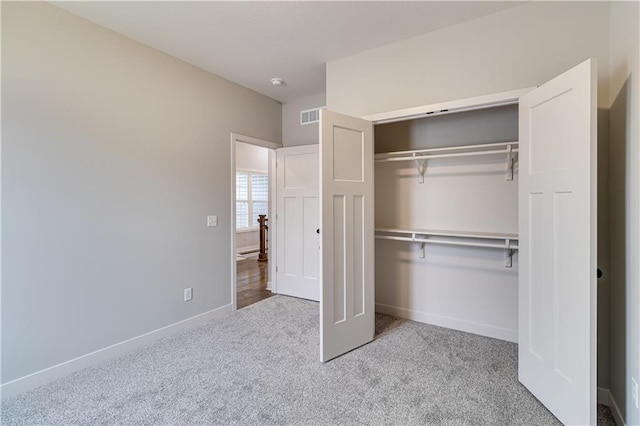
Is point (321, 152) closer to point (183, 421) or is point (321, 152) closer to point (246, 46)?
point (246, 46)

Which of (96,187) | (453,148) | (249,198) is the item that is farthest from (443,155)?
(249,198)

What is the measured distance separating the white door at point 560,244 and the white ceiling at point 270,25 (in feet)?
3.68

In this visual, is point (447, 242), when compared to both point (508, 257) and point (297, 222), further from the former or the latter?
point (297, 222)

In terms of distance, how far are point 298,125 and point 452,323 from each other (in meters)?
3.19

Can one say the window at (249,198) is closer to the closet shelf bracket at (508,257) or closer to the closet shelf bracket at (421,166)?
the closet shelf bracket at (421,166)

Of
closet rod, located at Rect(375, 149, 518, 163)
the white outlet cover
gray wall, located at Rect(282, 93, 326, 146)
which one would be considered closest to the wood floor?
the white outlet cover

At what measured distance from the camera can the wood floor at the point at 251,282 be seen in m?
4.20

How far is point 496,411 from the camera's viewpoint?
183 cm

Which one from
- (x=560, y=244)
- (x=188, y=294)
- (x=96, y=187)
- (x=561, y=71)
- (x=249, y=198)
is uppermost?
(x=561, y=71)

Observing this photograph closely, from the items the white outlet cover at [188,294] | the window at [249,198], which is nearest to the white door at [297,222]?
the white outlet cover at [188,294]

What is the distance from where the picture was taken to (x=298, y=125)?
4.35m

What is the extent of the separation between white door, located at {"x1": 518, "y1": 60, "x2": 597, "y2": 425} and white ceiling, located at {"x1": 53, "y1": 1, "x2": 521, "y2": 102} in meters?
1.12

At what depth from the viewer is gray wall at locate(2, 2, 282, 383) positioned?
2084 millimetres

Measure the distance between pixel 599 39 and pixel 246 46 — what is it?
276 cm
